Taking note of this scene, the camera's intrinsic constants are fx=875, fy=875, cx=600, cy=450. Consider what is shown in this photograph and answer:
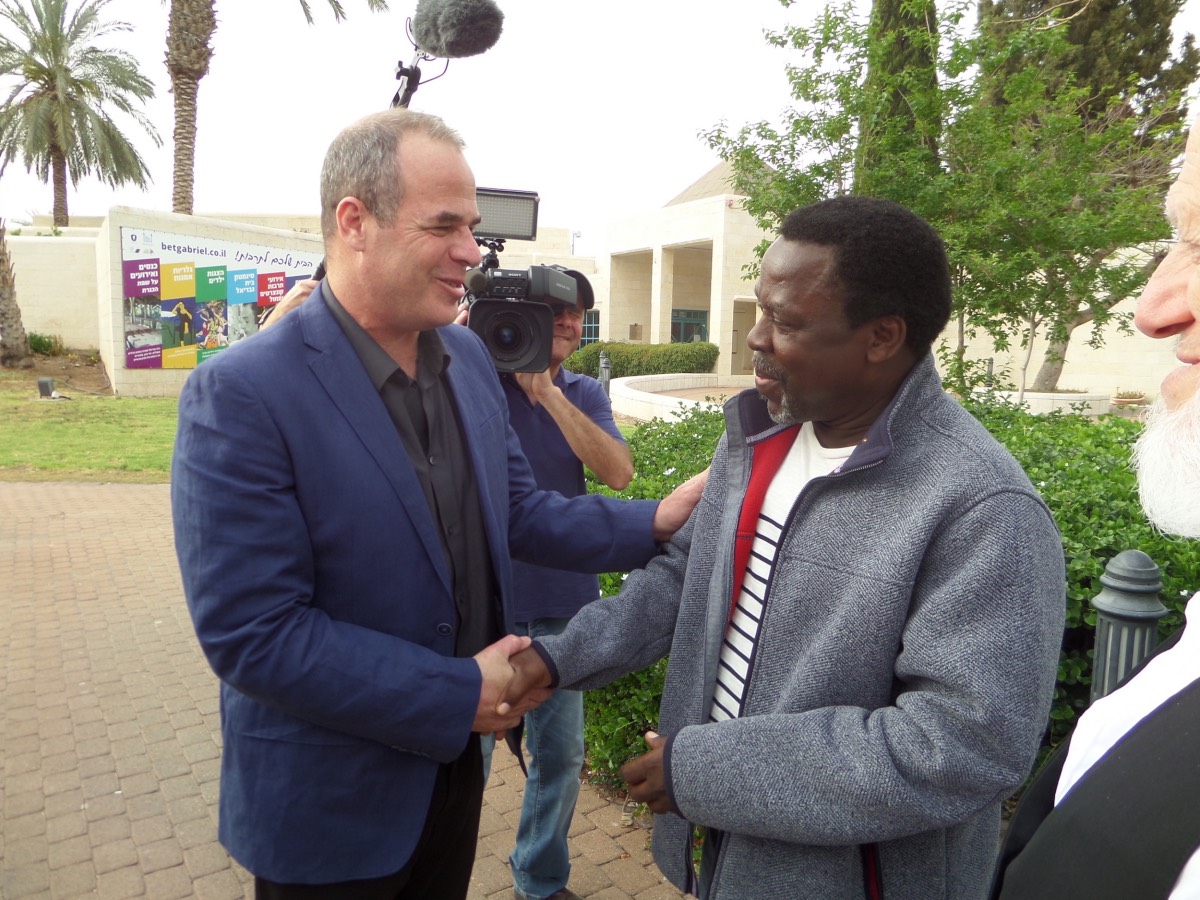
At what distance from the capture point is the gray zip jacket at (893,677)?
1.37m

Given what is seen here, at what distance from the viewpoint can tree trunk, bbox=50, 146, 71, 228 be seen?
90.6ft

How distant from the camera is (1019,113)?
27.4ft

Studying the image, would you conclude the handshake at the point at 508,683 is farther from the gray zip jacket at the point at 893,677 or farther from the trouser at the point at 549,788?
the trouser at the point at 549,788

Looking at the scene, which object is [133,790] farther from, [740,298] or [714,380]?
[740,298]

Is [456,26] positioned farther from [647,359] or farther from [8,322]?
[647,359]

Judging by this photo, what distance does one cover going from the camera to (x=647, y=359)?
27.5 metres

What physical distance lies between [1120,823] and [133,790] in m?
4.15

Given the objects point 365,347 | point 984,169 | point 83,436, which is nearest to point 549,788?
point 365,347

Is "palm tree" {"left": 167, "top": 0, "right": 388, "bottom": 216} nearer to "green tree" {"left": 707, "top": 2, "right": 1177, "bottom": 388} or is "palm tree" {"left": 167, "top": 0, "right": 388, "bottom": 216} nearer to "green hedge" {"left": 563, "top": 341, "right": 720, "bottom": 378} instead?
"green hedge" {"left": 563, "top": 341, "right": 720, "bottom": 378}

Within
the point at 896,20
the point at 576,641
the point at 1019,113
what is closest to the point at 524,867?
the point at 576,641

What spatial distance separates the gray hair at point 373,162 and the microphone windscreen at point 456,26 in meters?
0.73

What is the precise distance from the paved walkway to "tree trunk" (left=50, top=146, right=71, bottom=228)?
25520 millimetres

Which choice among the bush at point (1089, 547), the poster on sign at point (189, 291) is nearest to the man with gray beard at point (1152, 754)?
the bush at point (1089, 547)

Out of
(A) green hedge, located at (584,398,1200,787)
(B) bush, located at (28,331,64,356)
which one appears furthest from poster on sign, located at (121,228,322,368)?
(A) green hedge, located at (584,398,1200,787)
